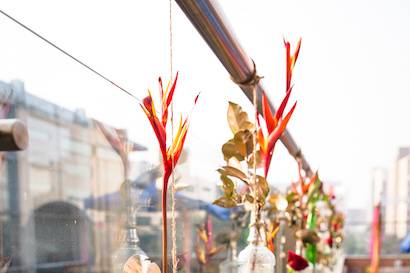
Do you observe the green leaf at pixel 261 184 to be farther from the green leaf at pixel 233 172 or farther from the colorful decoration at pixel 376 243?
the colorful decoration at pixel 376 243

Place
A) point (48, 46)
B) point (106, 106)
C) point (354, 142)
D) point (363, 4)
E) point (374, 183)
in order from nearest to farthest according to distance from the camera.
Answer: point (48, 46) < point (106, 106) < point (363, 4) < point (354, 142) < point (374, 183)

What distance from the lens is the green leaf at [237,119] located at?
0.80 metres

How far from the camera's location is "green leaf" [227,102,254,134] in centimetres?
80

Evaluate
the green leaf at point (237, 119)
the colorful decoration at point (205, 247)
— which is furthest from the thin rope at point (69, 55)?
the colorful decoration at point (205, 247)

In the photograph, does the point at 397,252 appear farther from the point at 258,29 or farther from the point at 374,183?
the point at 258,29

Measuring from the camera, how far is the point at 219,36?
605mm

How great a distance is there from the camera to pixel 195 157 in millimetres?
1726

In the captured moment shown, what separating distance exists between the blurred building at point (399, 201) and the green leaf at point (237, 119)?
30.5 ft

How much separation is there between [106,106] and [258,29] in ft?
1.33

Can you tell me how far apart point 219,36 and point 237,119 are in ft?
0.78

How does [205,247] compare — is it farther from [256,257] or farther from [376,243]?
[376,243]

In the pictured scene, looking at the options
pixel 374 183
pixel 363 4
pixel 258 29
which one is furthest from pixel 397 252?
pixel 258 29

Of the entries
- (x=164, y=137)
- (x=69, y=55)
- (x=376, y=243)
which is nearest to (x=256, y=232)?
(x=164, y=137)

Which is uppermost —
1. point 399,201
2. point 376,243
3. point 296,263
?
point 296,263
